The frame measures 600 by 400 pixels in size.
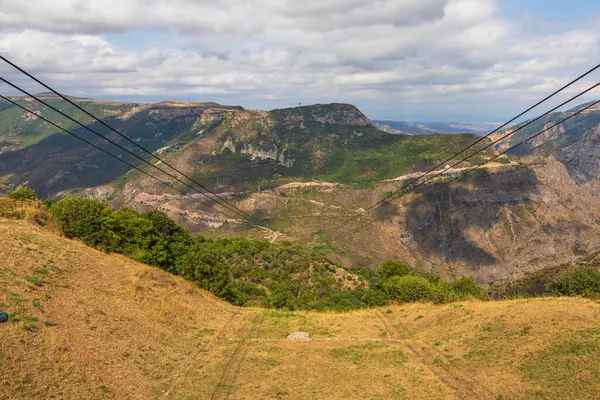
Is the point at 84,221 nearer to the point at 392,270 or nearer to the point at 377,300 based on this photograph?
the point at 377,300

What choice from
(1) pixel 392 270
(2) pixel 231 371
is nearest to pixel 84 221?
(2) pixel 231 371

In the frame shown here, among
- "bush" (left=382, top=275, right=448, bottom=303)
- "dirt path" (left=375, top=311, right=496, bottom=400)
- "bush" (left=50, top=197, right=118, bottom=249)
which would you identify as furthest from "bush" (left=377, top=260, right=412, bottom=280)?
"bush" (left=50, top=197, right=118, bottom=249)

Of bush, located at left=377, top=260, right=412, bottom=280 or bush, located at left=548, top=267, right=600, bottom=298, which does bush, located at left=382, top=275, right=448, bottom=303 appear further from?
bush, located at left=377, top=260, right=412, bottom=280

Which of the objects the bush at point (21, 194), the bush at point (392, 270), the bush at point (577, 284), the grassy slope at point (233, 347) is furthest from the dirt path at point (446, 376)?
the bush at point (21, 194)

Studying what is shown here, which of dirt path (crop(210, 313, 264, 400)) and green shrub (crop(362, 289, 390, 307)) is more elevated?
dirt path (crop(210, 313, 264, 400))

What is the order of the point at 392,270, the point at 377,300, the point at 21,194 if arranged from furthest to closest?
the point at 392,270, the point at 377,300, the point at 21,194
